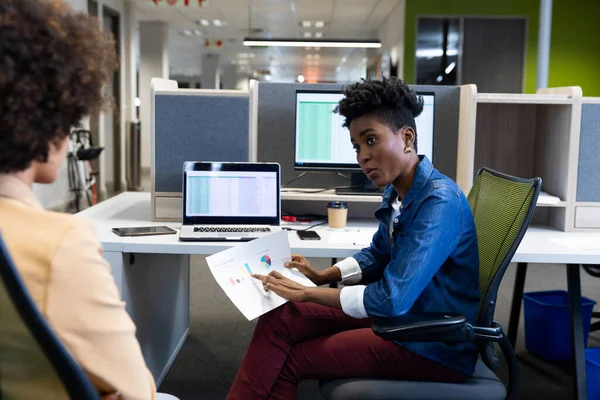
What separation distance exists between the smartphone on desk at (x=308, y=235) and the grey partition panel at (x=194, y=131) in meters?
0.39

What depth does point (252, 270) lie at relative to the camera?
60.7 inches

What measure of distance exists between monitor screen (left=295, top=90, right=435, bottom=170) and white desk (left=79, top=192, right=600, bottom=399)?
23 centimetres

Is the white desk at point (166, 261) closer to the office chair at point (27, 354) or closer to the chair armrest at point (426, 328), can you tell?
the chair armrest at point (426, 328)

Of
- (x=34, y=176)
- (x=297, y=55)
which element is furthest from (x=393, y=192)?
(x=297, y=55)

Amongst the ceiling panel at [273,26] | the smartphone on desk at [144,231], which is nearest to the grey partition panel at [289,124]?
the smartphone on desk at [144,231]

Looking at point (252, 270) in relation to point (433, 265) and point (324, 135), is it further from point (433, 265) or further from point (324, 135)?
point (324, 135)

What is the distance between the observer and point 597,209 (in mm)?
2180

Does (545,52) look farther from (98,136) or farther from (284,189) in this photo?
(98,136)

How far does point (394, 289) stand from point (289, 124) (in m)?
1.12

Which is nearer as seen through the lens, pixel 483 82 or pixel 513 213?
pixel 513 213

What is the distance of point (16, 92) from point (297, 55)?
42.0ft

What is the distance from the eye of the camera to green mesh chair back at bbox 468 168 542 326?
1325mm

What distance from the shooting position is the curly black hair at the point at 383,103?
1371 millimetres

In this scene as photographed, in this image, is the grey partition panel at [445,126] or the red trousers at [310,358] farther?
the grey partition panel at [445,126]
